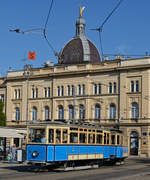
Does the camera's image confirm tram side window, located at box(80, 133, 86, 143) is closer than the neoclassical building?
Yes

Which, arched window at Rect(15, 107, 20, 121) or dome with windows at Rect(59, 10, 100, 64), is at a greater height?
dome with windows at Rect(59, 10, 100, 64)

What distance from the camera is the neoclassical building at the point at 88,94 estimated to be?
55.3 m

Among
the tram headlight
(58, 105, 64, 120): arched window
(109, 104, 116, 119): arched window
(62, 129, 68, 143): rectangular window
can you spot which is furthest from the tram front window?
(58, 105, 64, 120): arched window

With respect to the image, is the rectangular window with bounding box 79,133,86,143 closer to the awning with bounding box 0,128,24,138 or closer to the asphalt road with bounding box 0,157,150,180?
the asphalt road with bounding box 0,157,150,180

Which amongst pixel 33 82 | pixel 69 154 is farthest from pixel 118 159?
pixel 33 82

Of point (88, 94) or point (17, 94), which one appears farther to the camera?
point (17, 94)

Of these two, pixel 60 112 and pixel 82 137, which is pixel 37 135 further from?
pixel 60 112

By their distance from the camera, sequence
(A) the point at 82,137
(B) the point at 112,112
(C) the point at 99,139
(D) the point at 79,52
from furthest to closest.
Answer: (D) the point at 79,52 < (B) the point at 112,112 < (C) the point at 99,139 < (A) the point at 82,137

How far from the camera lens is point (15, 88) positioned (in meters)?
68.6

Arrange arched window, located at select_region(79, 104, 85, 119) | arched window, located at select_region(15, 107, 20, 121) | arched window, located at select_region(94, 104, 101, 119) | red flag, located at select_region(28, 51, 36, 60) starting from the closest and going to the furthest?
arched window, located at select_region(94, 104, 101, 119)
arched window, located at select_region(79, 104, 85, 119)
red flag, located at select_region(28, 51, 36, 60)
arched window, located at select_region(15, 107, 20, 121)

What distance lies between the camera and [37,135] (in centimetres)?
2314

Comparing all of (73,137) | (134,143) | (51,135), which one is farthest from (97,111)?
(51,135)

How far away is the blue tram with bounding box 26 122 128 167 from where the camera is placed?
22672 millimetres

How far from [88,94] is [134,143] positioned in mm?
10098
